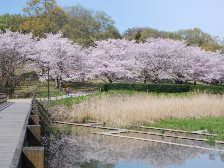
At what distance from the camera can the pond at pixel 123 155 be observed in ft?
48.8

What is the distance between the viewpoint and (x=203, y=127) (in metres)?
21.8

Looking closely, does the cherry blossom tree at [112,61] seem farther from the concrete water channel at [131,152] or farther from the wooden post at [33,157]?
the wooden post at [33,157]

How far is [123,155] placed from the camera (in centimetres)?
1639

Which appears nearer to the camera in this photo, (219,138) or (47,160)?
(47,160)

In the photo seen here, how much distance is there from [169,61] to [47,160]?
43.0 metres

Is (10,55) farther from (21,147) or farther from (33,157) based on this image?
(33,157)

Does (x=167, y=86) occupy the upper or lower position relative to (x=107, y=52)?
lower

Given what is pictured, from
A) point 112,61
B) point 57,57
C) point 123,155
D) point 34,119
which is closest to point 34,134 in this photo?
point 34,119

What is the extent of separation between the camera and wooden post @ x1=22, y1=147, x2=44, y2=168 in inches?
254

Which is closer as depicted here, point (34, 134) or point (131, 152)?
point (34, 134)

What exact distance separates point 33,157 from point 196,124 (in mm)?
17297

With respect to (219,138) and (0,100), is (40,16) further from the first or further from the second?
(219,138)

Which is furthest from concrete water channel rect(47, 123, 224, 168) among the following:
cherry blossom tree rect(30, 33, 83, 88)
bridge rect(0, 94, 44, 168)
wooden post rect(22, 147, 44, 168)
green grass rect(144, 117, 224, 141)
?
cherry blossom tree rect(30, 33, 83, 88)

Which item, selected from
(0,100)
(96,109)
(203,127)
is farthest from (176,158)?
(0,100)
